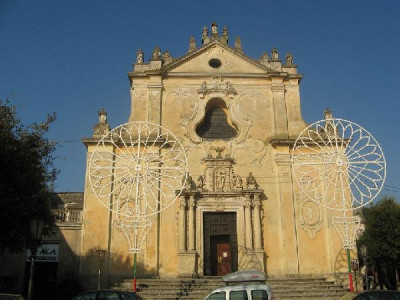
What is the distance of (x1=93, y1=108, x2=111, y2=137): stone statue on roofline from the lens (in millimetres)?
22359

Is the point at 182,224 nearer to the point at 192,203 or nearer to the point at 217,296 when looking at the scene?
the point at 192,203

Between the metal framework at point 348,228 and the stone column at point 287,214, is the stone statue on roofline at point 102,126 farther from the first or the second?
the metal framework at point 348,228

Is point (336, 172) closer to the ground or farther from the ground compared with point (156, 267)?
farther from the ground

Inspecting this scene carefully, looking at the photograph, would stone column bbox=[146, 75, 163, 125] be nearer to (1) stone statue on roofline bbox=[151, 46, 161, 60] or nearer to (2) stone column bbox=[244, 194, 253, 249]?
(1) stone statue on roofline bbox=[151, 46, 161, 60]

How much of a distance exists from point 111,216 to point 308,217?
10.0 meters

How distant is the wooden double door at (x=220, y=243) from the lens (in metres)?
20.8

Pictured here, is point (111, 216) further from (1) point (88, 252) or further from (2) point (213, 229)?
(2) point (213, 229)

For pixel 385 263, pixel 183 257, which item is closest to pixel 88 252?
pixel 183 257

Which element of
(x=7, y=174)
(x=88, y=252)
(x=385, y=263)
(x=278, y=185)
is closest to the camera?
(x=7, y=174)

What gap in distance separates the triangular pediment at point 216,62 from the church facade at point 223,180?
0.06m

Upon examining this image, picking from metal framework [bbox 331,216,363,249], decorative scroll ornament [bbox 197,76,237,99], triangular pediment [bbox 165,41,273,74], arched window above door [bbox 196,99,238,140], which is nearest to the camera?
metal framework [bbox 331,216,363,249]

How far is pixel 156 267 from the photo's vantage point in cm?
2020

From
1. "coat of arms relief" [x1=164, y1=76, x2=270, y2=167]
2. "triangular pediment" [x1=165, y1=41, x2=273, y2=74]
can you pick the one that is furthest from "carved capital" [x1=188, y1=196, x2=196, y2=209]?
"triangular pediment" [x1=165, y1=41, x2=273, y2=74]

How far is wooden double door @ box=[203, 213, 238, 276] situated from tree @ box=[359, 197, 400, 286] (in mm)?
9818
